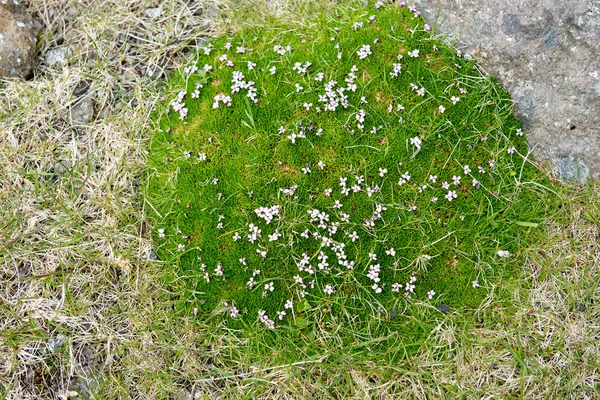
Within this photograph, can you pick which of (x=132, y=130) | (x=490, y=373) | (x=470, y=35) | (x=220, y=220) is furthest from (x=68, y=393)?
(x=470, y=35)

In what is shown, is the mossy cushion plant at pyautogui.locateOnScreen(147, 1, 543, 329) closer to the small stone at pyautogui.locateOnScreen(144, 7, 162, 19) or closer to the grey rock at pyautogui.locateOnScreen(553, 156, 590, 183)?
the grey rock at pyautogui.locateOnScreen(553, 156, 590, 183)

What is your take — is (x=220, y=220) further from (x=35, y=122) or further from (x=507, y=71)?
(x=507, y=71)

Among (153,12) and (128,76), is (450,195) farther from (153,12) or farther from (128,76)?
(153,12)

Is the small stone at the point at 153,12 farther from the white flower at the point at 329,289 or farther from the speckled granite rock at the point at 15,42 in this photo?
the white flower at the point at 329,289

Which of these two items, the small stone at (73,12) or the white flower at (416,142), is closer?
the white flower at (416,142)

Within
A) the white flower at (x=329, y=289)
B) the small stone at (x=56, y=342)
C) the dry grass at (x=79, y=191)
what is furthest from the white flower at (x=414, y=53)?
the small stone at (x=56, y=342)

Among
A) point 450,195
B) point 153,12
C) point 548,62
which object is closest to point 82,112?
point 153,12

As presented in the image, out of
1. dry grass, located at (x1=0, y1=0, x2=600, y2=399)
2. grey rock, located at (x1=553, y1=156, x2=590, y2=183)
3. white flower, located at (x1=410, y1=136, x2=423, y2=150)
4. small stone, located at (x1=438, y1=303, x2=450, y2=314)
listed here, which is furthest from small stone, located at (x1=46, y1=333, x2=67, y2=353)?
grey rock, located at (x1=553, y1=156, x2=590, y2=183)
